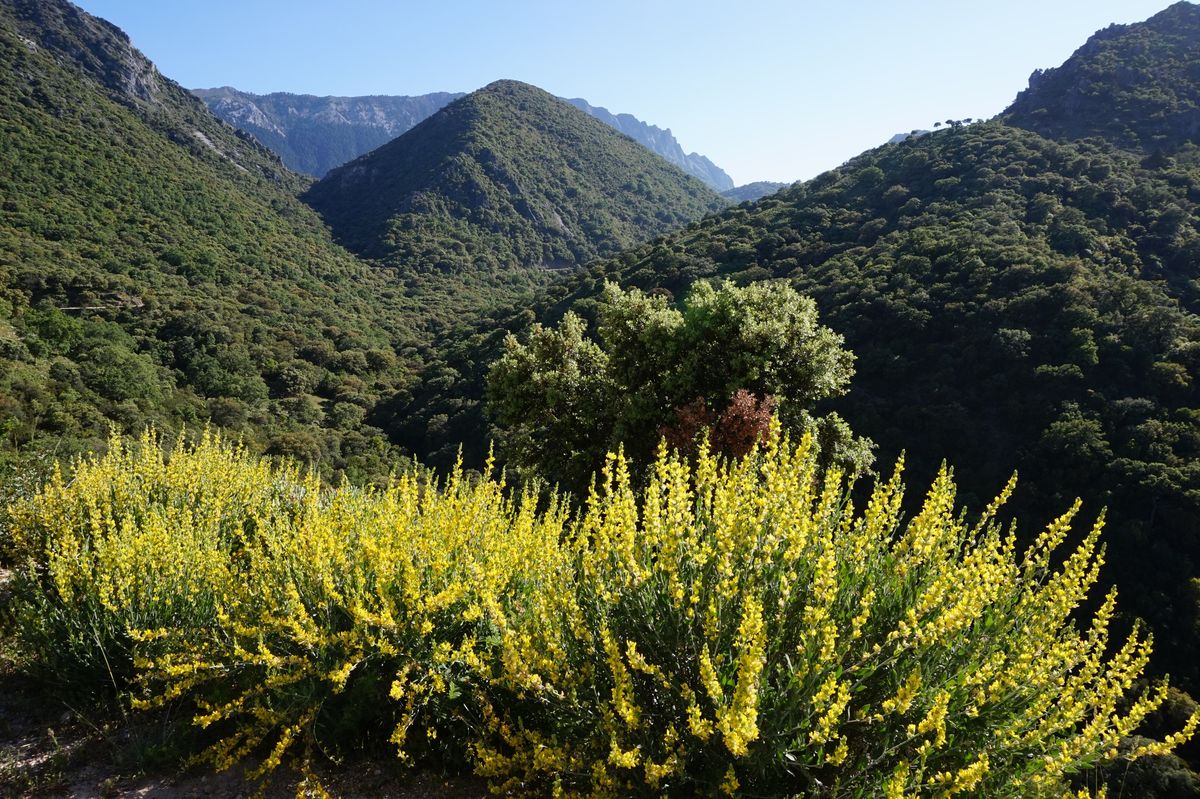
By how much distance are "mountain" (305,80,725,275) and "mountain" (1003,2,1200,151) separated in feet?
137

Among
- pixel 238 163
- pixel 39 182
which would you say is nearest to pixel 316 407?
pixel 39 182

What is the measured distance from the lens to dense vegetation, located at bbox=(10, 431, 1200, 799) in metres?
2.46

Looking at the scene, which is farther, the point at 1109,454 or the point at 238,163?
the point at 238,163

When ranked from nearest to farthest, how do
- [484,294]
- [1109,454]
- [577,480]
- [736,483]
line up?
1. [736,483]
2. [577,480]
3. [1109,454]
4. [484,294]

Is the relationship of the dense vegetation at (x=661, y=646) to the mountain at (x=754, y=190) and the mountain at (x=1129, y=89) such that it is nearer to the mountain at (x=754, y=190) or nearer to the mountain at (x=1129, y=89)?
the mountain at (x=1129, y=89)

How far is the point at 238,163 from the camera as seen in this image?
8019cm

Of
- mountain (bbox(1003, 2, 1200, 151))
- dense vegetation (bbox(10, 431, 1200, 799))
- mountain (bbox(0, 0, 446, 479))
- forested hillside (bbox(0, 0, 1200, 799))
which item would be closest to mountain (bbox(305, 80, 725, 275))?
forested hillside (bbox(0, 0, 1200, 799))

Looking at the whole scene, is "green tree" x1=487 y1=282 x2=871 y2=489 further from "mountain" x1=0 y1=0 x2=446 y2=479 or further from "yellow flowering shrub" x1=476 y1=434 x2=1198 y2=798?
"mountain" x1=0 y1=0 x2=446 y2=479

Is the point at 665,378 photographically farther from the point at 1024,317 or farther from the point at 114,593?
the point at 1024,317

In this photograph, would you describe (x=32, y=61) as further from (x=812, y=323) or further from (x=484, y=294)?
(x=812, y=323)

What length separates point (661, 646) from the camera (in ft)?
9.31

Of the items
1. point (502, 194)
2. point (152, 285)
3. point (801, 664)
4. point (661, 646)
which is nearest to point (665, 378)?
point (661, 646)

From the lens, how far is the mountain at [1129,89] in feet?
153

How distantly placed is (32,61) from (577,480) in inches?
3107
